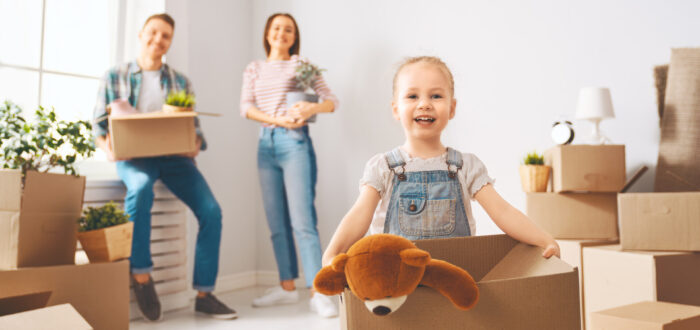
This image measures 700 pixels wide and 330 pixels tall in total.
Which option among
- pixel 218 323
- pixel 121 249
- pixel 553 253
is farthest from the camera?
pixel 218 323

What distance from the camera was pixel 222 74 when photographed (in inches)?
115

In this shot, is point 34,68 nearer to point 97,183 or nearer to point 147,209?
point 97,183

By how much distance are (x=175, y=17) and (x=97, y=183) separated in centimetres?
96

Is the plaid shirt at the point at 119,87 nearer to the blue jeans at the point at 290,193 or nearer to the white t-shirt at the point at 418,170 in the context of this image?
the blue jeans at the point at 290,193

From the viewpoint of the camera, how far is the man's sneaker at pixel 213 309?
7.27 feet

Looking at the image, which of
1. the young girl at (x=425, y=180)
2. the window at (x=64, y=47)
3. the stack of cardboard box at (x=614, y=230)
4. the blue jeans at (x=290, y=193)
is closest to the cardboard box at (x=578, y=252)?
the stack of cardboard box at (x=614, y=230)

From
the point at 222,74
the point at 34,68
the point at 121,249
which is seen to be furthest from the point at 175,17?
the point at 121,249

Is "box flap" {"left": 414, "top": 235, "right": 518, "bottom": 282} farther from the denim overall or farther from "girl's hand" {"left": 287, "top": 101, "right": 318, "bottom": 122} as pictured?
"girl's hand" {"left": 287, "top": 101, "right": 318, "bottom": 122}

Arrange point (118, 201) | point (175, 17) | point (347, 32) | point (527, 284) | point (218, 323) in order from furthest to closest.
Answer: point (347, 32) → point (175, 17) → point (118, 201) → point (218, 323) → point (527, 284)

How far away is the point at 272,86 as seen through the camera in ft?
8.13

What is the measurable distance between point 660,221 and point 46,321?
66.2 inches

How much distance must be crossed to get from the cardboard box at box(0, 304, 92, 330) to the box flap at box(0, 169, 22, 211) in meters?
0.44

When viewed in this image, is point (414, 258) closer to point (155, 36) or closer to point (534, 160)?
point (534, 160)

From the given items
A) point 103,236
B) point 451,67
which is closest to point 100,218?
point 103,236
